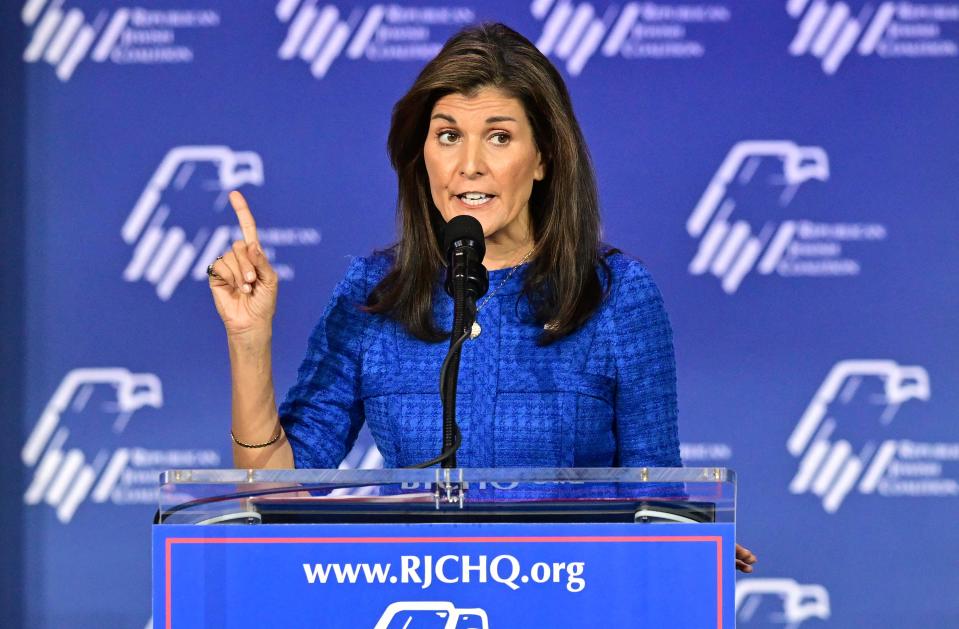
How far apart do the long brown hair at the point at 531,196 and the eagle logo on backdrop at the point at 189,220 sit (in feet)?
5.30

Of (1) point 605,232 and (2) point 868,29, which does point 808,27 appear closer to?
(2) point 868,29

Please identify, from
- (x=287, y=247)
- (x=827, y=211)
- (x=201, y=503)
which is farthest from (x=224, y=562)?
(x=827, y=211)

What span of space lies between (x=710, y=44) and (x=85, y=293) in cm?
195

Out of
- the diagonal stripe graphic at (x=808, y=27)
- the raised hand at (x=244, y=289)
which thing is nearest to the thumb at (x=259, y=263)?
the raised hand at (x=244, y=289)

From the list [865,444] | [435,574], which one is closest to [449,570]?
[435,574]

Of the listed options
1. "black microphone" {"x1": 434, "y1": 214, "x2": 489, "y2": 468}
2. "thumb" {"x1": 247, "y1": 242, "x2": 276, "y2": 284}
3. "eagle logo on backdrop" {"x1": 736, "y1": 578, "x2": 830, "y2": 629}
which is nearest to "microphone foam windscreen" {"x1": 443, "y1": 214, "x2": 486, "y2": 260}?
"black microphone" {"x1": 434, "y1": 214, "x2": 489, "y2": 468}

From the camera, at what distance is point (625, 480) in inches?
50.3

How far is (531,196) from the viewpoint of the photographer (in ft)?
7.20

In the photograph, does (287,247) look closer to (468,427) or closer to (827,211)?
(827,211)

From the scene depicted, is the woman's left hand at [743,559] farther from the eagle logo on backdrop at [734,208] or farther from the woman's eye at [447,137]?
the eagle logo on backdrop at [734,208]

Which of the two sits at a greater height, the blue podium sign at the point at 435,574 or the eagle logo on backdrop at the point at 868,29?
the eagle logo on backdrop at the point at 868,29

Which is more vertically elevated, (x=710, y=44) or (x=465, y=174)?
(x=710, y=44)

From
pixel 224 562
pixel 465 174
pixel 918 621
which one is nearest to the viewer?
pixel 224 562

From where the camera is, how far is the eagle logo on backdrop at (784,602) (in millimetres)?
3662
